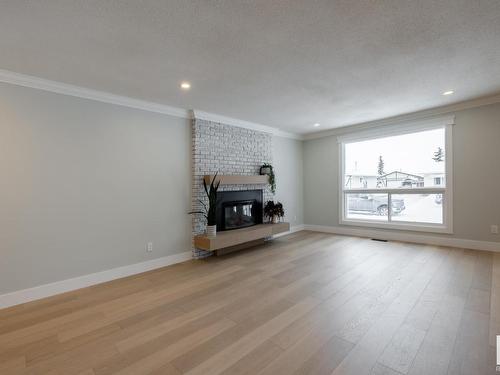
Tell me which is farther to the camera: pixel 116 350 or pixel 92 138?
pixel 92 138

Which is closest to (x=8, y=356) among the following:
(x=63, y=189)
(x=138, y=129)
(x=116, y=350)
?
(x=116, y=350)

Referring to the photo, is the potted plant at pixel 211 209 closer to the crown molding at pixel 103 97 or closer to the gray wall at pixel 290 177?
the crown molding at pixel 103 97

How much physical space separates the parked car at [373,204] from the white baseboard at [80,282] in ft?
13.6

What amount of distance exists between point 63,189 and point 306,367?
10.8ft

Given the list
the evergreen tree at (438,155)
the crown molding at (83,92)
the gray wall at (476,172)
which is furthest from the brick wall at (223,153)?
the gray wall at (476,172)

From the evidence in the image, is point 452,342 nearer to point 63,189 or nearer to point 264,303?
point 264,303

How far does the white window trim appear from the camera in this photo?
4.48 metres

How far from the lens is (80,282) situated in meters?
3.12

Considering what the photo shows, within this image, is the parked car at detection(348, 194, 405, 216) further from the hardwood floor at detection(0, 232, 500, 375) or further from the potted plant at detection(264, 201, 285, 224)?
the potted plant at detection(264, 201, 285, 224)

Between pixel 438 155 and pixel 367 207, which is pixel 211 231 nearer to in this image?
pixel 367 207

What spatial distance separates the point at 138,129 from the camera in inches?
145

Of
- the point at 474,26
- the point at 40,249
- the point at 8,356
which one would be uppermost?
the point at 474,26

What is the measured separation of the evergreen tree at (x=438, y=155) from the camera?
4.63 metres

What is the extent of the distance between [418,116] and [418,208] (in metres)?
1.83
